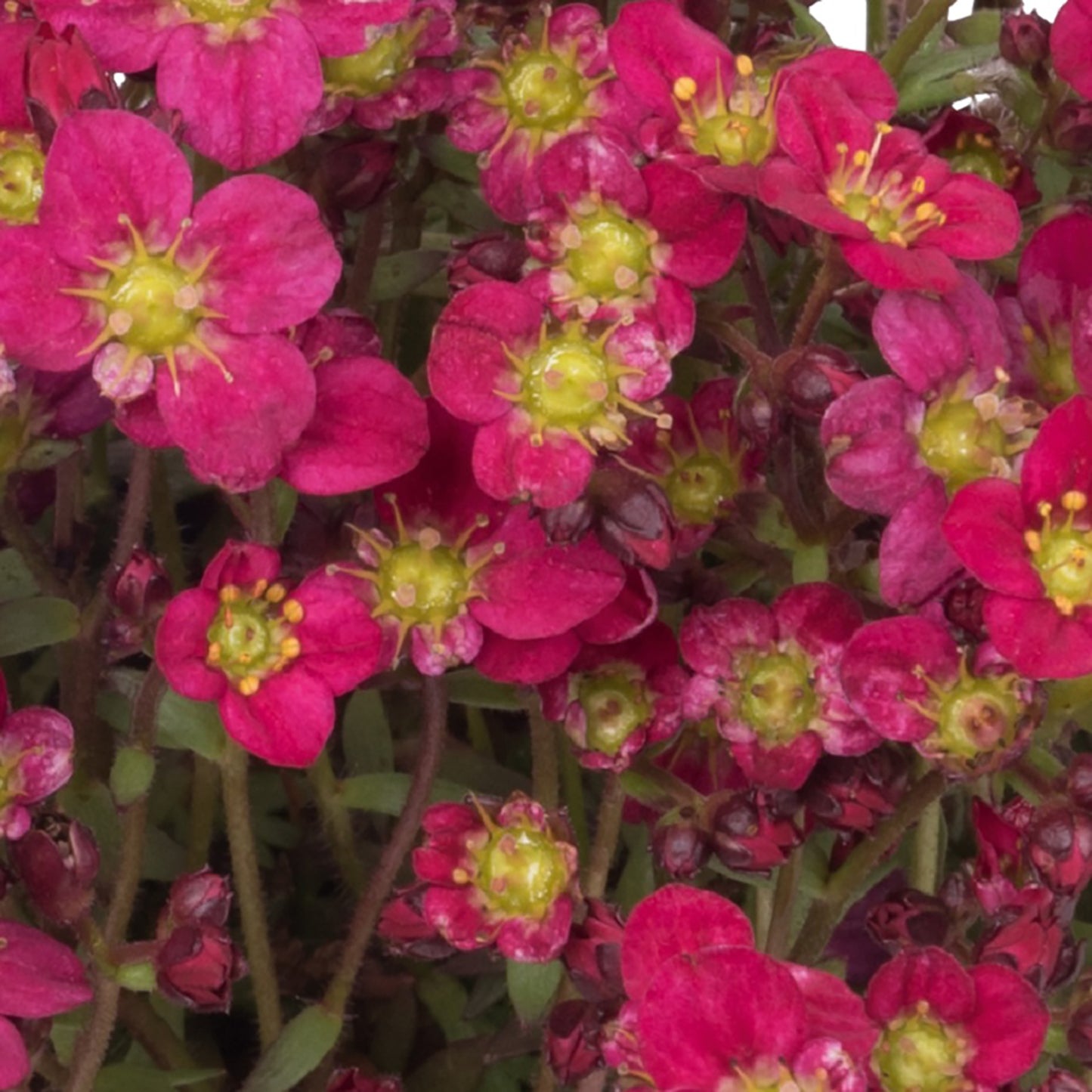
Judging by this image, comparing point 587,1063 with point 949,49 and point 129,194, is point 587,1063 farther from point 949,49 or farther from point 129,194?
point 949,49

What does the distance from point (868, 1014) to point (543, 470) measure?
0.83 ft

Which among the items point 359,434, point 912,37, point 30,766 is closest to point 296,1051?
point 30,766

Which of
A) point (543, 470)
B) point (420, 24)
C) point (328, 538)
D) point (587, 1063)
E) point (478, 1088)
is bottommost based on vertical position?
point (478, 1088)

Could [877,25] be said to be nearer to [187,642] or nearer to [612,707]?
[612,707]

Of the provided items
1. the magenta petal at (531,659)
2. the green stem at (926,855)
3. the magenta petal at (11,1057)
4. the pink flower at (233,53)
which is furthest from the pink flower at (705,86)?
the magenta petal at (11,1057)

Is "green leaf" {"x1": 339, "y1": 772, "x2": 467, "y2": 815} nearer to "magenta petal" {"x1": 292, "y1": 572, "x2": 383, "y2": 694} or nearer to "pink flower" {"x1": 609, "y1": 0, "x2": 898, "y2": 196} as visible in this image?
"magenta petal" {"x1": 292, "y1": 572, "x2": 383, "y2": 694}

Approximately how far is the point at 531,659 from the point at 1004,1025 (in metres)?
0.25

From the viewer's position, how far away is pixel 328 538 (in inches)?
35.2

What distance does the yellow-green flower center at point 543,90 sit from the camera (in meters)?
0.91

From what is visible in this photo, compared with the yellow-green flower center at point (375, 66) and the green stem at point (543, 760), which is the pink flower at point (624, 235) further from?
the green stem at point (543, 760)

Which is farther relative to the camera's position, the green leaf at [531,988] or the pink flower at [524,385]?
the green leaf at [531,988]

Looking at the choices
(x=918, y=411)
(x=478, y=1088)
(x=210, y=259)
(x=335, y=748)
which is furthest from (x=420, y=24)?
(x=478, y=1088)

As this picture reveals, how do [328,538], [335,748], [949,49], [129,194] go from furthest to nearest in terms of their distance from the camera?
[335,748] < [949,49] < [328,538] < [129,194]

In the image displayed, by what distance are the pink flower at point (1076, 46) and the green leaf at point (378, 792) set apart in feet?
1.45
